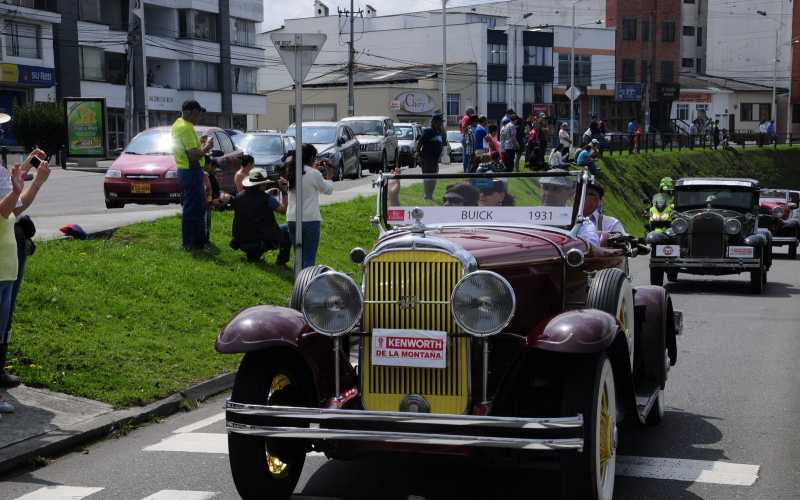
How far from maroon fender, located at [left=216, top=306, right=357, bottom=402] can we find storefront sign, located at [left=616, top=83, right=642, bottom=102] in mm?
82596

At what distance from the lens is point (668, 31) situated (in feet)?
294

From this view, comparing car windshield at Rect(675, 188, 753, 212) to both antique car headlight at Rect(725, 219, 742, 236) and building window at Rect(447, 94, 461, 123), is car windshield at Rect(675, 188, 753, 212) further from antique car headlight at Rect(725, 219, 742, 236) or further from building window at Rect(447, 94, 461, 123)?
building window at Rect(447, 94, 461, 123)

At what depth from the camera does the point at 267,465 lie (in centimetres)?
601

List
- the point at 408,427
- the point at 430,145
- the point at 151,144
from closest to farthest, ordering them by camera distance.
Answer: the point at 408,427
the point at 151,144
the point at 430,145

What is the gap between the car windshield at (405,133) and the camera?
41.8 metres

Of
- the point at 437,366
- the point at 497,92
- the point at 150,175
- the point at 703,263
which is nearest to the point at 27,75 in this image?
the point at 150,175

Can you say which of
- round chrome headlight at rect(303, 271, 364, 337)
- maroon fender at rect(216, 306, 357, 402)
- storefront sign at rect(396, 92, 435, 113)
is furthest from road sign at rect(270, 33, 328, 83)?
storefront sign at rect(396, 92, 435, 113)

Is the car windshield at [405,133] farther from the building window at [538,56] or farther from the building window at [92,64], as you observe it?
the building window at [538,56]

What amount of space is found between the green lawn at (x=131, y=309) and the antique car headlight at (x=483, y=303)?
3.74 meters

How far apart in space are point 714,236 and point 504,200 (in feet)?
38.3

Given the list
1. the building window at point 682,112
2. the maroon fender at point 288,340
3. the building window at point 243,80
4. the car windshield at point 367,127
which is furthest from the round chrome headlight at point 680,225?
the building window at point 682,112

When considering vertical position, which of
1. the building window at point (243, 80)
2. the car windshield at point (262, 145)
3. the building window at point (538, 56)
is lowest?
the car windshield at point (262, 145)

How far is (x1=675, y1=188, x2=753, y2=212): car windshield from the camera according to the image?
19219mm

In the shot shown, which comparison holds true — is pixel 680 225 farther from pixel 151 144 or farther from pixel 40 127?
pixel 40 127
